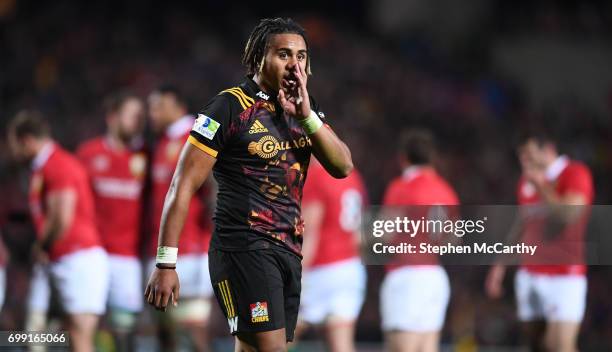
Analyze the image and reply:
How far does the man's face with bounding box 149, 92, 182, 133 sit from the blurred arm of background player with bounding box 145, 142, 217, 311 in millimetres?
3895

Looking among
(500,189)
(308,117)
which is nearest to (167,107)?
(308,117)

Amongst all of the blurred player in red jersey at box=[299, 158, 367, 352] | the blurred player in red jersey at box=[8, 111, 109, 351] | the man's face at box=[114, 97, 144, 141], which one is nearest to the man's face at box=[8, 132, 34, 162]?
the blurred player in red jersey at box=[8, 111, 109, 351]

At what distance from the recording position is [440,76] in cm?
1855

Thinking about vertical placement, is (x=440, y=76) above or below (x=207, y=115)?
above

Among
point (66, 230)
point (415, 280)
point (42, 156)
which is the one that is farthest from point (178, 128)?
point (415, 280)

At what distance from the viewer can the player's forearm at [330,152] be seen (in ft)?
14.0

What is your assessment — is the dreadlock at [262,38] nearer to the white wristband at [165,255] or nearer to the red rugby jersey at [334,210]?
the white wristband at [165,255]

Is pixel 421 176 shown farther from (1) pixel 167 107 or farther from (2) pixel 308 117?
(2) pixel 308 117

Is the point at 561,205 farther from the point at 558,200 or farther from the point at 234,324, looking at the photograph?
the point at 234,324

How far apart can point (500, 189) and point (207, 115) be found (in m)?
11.2

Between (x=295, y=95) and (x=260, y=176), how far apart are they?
1.37 feet

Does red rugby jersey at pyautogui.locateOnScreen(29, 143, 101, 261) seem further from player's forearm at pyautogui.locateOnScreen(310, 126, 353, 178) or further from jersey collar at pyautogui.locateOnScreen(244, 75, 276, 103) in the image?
player's forearm at pyautogui.locateOnScreen(310, 126, 353, 178)

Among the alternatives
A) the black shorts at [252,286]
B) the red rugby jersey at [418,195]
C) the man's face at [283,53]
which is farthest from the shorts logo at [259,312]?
the red rugby jersey at [418,195]

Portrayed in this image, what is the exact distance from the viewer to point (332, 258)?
326 inches
